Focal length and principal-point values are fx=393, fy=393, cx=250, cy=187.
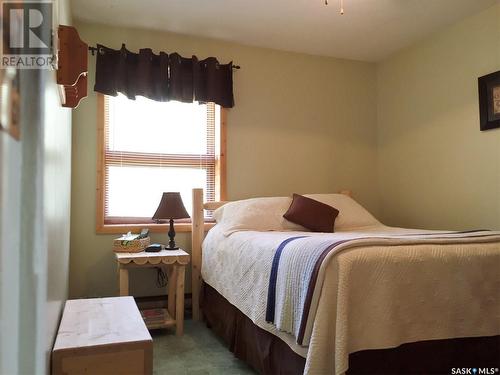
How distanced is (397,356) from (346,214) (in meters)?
1.71

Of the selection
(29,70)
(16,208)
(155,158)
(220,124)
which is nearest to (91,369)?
(16,208)

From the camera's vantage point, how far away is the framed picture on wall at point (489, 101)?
292 centimetres

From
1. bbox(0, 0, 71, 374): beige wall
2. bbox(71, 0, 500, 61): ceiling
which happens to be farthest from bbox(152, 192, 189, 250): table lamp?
bbox(0, 0, 71, 374): beige wall

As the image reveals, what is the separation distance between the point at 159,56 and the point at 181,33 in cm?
33

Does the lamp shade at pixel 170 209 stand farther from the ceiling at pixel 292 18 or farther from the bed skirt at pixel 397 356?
the ceiling at pixel 292 18

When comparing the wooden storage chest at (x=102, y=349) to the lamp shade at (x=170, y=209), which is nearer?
the wooden storage chest at (x=102, y=349)

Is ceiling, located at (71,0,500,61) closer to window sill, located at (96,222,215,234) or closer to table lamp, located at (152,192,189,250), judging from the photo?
table lamp, located at (152,192,189,250)

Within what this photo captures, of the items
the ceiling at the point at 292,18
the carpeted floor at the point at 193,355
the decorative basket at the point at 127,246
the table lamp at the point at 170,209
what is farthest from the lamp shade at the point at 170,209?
the ceiling at the point at 292,18

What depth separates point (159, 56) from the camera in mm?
3295

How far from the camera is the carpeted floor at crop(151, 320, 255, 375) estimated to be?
2211 mm

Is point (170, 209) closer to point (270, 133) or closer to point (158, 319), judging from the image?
point (158, 319)

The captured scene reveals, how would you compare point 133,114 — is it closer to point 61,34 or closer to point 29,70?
point 61,34

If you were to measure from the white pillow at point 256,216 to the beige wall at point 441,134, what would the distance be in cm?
129

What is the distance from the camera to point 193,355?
96.1 inches
